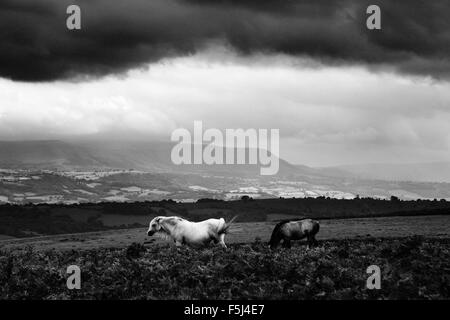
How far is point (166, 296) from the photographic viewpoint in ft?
67.9

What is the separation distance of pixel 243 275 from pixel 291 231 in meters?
14.3

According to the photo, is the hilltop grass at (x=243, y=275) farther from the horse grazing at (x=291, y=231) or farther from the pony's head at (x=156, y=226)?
the pony's head at (x=156, y=226)

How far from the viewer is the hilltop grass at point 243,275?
66.7 ft

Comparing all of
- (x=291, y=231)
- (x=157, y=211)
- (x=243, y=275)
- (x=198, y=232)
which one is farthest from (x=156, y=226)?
(x=157, y=211)

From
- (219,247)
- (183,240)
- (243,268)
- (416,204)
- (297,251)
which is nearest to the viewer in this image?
(243,268)

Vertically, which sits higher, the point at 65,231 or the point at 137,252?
the point at 137,252

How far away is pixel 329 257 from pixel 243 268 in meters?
5.29

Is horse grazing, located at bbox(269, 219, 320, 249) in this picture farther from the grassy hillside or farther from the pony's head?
the grassy hillside

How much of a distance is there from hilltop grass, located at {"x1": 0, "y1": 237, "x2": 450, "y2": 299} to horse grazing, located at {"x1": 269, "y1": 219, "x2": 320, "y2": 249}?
6.55 metres

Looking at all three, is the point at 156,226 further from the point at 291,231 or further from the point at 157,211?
the point at 157,211

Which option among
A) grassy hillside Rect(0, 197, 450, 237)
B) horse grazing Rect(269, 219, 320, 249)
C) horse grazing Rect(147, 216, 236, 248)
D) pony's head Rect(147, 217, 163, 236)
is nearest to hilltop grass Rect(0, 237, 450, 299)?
horse grazing Rect(147, 216, 236, 248)
